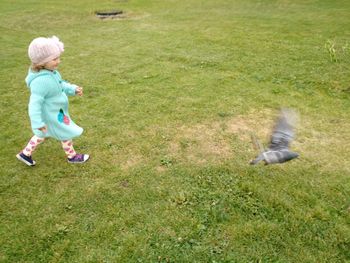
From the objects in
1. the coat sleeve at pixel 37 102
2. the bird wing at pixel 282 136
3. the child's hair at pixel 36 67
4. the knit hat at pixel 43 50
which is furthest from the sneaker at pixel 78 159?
the bird wing at pixel 282 136

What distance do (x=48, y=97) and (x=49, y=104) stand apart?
0.09 meters

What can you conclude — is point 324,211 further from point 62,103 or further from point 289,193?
point 62,103

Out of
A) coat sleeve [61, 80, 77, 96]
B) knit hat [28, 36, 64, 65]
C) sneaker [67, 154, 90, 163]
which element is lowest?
sneaker [67, 154, 90, 163]

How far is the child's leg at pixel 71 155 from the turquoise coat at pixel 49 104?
0.60 feet

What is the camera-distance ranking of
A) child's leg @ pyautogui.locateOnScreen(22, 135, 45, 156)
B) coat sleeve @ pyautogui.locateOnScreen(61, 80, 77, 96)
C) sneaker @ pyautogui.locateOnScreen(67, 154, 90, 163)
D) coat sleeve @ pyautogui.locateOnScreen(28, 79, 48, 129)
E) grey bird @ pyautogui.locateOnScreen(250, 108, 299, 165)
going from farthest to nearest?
sneaker @ pyautogui.locateOnScreen(67, 154, 90, 163) < child's leg @ pyautogui.locateOnScreen(22, 135, 45, 156) < coat sleeve @ pyautogui.locateOnScreen(61, 80, 77, 96) < coat sleeve @ pyautogui.locateOnScreen(28, 79, 48, 129) < grey bird @ pyautogui.locateOnScreen(250, 108, 299, 165)

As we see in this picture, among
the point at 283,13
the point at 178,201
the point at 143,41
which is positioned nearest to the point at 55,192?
the point at 178,201

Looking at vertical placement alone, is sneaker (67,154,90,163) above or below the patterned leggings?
below

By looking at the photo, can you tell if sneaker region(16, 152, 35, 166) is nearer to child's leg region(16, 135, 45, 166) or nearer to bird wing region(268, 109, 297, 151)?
child's leg region(16, 135, 45, 166)

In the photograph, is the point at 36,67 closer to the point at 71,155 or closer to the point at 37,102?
the point at 37,102

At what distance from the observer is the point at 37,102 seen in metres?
4.46

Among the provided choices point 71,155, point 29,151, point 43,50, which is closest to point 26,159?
point 29,151

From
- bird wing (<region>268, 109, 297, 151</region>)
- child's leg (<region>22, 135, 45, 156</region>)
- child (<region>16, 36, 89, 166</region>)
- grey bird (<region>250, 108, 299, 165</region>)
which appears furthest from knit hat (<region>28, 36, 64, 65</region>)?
bird wing (<region>268, 109, 297, 151</region>)

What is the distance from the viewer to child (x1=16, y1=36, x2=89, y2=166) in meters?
4.36

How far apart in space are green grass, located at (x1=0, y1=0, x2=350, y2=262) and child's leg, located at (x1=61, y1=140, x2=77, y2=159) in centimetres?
18
